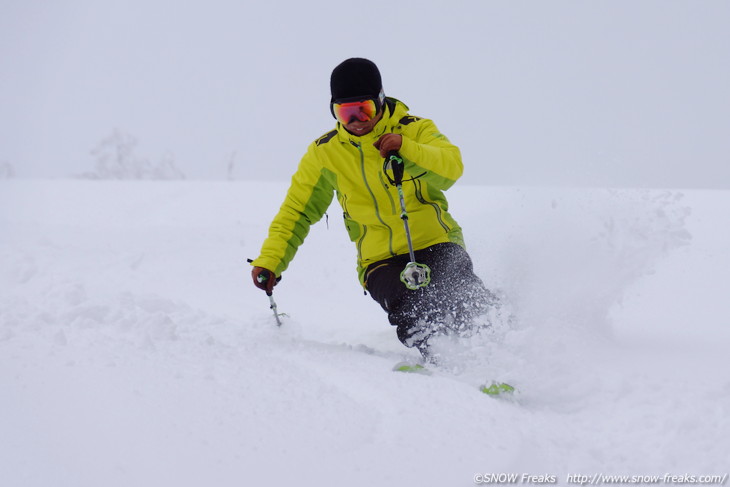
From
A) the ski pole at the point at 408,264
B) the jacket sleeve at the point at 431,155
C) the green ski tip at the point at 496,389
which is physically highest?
the jacket sleeve at the point at 431,155

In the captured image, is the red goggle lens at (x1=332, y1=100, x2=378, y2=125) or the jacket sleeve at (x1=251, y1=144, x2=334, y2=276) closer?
the red goggle lens at (x1=332, y1=100, x2=378, y2=125)

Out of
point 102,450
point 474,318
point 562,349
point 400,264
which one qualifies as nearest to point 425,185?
point 400,264

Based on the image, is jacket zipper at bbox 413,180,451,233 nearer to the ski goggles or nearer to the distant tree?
the ski goggles

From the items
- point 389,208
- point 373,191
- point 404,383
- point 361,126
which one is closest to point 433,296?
point 389,208

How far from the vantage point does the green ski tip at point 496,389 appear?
2814mm

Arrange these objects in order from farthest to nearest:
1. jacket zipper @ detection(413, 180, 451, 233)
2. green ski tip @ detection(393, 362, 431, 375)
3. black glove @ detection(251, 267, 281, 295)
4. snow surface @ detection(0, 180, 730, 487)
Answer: black glove @ detection(251, 267, 281, 295) → jacket zipper @ detection(413, 180, 451, 233) → green ski tip @ detection(393, 362, 431, 375) → snow surface @ detection(0, 180, 730, 487)

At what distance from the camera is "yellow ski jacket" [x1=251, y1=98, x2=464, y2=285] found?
3.81 m

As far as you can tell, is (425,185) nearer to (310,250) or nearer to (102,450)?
(102,450)

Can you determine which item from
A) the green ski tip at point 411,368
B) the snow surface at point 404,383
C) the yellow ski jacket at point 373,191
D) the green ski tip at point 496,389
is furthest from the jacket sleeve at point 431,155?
the green ski tip at point 496,389

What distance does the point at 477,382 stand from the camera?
2.97 meters

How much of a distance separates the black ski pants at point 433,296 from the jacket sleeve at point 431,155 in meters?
0.48

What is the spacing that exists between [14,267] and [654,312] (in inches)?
256

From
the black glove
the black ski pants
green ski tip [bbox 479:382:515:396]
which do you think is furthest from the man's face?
green ski tip [bbox 479:382:515:396]

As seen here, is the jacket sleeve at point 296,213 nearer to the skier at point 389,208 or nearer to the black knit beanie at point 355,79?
the skier at point 389,208
